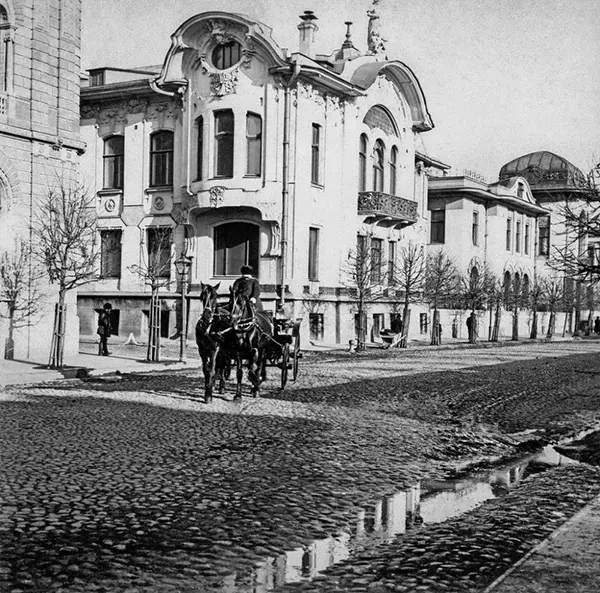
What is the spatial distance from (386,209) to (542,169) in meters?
38.7

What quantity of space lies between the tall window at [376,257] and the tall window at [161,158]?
30.7 feet

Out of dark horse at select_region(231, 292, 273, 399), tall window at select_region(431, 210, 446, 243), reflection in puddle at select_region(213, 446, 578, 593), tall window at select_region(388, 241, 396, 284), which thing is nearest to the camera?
reflection in puddle at select_region(213, 446, 578, 593)

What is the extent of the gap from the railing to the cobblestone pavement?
22.6m

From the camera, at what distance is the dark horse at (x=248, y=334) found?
1407cm

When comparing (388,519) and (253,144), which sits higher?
(253,144)

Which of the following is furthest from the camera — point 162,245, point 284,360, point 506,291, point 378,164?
point 506,291

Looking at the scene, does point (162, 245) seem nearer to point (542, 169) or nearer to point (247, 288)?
point (247, 288)

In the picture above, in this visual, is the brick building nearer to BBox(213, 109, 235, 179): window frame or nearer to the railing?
BBox(213, 109, 235, 179): window frame

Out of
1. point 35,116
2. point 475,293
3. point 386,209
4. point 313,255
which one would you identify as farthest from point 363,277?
point 35,116

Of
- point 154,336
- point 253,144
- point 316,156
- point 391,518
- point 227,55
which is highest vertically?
point 227,55

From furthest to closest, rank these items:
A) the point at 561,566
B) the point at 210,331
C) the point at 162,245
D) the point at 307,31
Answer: the point at 307,31
the point at 162,245
the point at 210,331
the point at 561,566

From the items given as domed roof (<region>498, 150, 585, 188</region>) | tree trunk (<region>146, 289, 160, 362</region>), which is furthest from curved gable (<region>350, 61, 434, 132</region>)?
domed roof (<region>498, 150, 585, 188</region>)

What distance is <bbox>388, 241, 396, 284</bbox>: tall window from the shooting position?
3938 centimetres

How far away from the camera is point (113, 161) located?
38781 millimetres
